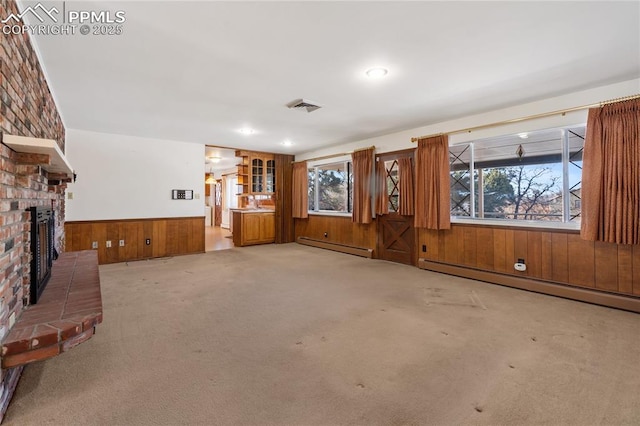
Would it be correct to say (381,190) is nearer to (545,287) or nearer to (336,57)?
(545,287)

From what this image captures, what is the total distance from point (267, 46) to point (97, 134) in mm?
4587

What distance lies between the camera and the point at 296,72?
2.92 meters

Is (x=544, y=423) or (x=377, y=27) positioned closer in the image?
(x=544, y=423)

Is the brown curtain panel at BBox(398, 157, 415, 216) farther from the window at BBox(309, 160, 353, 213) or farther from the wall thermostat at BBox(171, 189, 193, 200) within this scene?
the wall thermostat at BBox(171, 189, 193, 200)

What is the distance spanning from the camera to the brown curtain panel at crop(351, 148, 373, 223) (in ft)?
19.0

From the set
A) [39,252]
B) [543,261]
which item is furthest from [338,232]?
[39,252]

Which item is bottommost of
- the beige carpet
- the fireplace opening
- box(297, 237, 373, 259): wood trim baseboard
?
the beige carpet

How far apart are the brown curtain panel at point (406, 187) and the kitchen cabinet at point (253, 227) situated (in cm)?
367

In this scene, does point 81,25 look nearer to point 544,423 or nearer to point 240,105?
point 240,105

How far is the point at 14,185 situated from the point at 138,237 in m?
4.29

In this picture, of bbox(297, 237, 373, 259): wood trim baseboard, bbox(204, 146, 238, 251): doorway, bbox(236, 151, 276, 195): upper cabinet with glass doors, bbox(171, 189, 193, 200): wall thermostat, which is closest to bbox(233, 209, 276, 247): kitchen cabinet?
bbox(204, 146, 238, 251): doorway

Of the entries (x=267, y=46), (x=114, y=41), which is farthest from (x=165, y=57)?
(x=267, y=46)

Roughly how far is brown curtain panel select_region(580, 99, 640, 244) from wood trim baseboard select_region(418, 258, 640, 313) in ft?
2.07

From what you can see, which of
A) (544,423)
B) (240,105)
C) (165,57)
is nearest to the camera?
(544,423)
